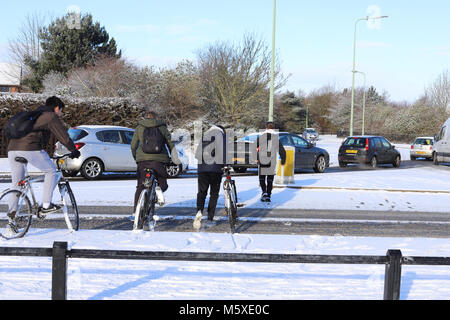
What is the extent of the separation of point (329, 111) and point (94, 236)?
308ft

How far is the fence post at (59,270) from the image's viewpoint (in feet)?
11.1

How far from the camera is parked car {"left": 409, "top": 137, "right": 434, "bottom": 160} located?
29641mm

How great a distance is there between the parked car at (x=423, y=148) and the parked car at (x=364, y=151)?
288 inches

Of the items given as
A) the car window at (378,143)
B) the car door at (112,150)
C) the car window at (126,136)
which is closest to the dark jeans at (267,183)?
the car door at (112,150)

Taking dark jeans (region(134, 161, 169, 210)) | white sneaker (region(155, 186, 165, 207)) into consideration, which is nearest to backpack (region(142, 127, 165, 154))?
dark jeans (region(134, 161, 169, 210))

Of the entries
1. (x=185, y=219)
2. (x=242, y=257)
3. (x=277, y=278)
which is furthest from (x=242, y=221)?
(x=242, y=257)

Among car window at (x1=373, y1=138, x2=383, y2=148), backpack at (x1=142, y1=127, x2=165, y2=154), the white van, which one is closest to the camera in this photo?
backpack at (x1=142, y1=127, x2=165, y2=154)

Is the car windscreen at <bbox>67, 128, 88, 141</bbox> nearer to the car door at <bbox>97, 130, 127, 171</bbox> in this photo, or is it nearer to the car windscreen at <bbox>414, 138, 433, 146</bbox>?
the car door at <bbox>97, 130, 127, 171</bbox>

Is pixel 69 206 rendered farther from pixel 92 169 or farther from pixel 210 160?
pixel 92 169

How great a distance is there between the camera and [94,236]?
692 centimetres

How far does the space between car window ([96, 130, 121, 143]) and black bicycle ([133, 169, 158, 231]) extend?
7.78 metres

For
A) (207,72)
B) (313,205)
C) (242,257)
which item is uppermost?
(207,72)

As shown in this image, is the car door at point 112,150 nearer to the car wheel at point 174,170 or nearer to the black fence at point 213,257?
the car wheel at point 174,170
